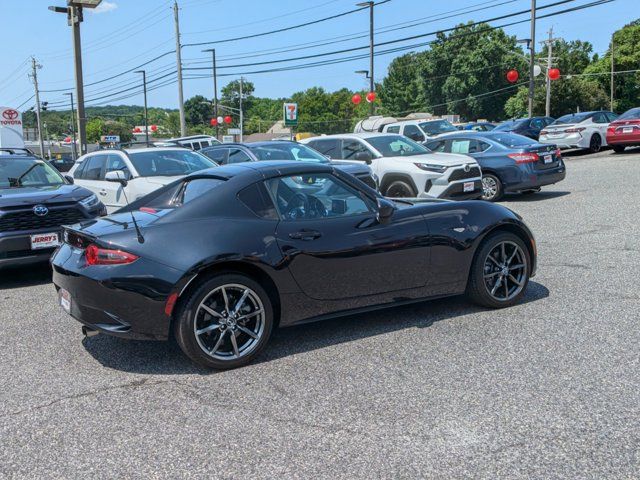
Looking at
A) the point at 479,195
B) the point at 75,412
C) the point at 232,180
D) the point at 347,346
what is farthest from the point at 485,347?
the point at 479,195

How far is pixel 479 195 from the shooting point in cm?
1188

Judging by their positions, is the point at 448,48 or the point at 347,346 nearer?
the point at 347,346

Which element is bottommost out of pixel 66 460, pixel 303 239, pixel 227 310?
pixel 66 460

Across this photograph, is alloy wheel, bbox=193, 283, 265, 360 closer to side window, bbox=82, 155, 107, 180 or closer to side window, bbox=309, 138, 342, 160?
side window, bbox=82, 155, 107, 180

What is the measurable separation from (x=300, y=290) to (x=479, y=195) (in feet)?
25.9

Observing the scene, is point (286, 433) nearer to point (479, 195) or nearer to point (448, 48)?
point (479, 195)

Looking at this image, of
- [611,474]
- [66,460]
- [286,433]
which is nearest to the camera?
[611,474]

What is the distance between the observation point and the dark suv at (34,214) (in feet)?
23.4

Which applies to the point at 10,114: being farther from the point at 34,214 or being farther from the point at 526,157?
the point at 526,157

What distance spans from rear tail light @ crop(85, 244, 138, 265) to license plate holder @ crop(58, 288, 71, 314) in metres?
0.40

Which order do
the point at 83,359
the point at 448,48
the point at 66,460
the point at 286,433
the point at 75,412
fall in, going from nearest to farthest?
the point at 66,460, the point at 286,433, the point at 75,412, the point at 83,359, the point at 448,48

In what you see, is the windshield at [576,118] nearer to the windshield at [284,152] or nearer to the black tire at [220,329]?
the windshield at [284,152]

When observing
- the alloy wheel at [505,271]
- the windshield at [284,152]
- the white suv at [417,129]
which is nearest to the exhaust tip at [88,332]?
the alloy wheel at [505,271]

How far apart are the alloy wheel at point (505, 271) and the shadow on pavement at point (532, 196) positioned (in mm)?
8082
